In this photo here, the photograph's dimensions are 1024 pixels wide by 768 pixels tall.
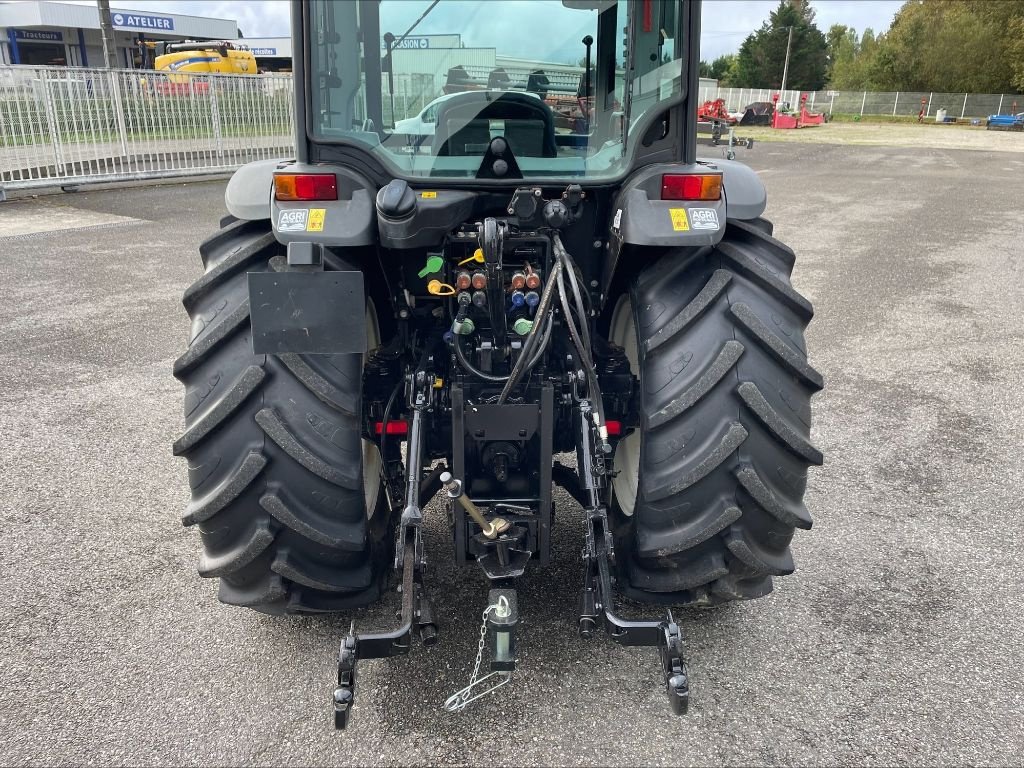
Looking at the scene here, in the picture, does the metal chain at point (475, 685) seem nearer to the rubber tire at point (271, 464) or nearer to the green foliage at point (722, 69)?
the rubber tire at point (271, 464)

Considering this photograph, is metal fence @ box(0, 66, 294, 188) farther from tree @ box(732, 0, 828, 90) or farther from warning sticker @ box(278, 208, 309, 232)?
tree @ box(732, 0, 828, 90)

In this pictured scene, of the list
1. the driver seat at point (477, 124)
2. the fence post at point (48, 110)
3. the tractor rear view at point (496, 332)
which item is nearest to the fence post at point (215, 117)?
the fence post at point (48, 110)

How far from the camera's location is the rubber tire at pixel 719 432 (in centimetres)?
221

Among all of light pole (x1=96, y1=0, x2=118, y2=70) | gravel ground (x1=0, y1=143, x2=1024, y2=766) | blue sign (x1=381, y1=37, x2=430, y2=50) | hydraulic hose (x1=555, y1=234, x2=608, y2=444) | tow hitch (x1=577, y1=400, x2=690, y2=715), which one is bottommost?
gravel ground (x1=0, y1=143, x2=1024, y2=766)

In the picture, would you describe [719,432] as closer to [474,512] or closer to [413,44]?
[474,512]

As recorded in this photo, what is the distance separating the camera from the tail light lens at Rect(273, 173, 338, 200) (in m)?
2.28

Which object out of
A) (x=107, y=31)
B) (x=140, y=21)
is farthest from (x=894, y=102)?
(x=107, y=31)

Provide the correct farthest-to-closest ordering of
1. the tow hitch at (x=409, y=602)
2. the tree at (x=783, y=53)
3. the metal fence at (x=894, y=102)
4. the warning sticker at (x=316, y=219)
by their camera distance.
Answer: the tree at (x=783, y=53), the metal fence at (x=894, y=102), the warning sticker at (x=316, y=219), the tow hitch at (x=409, y=602)

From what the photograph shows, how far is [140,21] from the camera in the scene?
41.6 metres


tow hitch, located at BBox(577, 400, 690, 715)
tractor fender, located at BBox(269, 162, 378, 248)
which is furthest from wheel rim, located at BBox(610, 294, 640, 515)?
tractor fender, located at BBox(269, 162, 378, 248)

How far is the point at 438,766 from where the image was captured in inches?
82.4

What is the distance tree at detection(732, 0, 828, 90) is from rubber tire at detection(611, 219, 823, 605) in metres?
57.5

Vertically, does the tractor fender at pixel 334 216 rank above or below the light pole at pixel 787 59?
below

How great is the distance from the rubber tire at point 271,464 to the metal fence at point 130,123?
10.8 m
